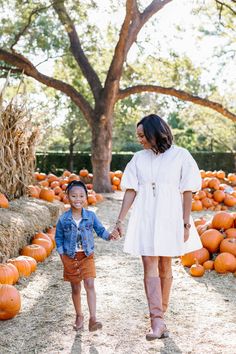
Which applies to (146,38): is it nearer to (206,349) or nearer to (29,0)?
(29,0)

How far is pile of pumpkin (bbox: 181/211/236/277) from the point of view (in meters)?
5.28

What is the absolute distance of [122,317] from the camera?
3.93m

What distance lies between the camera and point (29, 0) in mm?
12188

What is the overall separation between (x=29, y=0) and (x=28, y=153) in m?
6.22

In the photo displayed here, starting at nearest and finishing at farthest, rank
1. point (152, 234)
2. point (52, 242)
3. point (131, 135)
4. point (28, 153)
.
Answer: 1. point (152, 234)
2. point (52, 242)
3. point (28, 153)
4. point (131, 135)

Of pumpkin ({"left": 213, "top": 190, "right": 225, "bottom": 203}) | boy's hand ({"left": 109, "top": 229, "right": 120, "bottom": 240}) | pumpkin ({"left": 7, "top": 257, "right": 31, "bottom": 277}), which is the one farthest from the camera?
pumpkin ({"left": 213, "top": 190, "right": 225, "bottom": 203})

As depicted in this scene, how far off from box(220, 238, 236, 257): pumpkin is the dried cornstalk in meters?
3.03

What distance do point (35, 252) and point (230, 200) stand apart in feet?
20.5

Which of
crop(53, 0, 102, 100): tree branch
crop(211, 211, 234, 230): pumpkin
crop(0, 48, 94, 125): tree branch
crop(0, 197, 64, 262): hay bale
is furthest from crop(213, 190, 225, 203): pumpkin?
crop(211, 211, 234, 230): pumpkin

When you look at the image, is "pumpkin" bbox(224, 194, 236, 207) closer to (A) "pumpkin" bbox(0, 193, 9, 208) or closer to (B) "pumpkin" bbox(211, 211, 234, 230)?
(B) "pumpkin" bbox(211, 211, 234, 230)

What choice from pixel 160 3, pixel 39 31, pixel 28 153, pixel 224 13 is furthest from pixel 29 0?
pixel 28 153

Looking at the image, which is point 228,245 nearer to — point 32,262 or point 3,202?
point 32,262

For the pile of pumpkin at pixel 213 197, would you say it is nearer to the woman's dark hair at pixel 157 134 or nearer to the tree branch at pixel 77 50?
the tree branch at pixel 77 50

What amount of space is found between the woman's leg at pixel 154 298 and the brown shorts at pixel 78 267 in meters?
0.42
